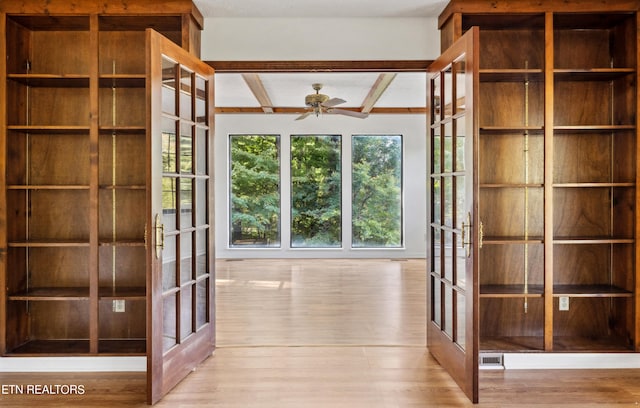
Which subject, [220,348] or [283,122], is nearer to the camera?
[220,348]

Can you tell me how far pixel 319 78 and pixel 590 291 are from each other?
4.42 metres

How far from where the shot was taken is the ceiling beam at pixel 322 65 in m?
3.51

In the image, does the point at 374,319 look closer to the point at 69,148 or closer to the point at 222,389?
the point at 222,389

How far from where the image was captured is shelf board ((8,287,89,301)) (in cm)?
311

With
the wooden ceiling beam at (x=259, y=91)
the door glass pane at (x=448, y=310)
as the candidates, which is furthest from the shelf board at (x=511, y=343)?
the wooden ceiling beam at (x=259, y=91)

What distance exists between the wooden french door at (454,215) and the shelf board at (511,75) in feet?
1.10

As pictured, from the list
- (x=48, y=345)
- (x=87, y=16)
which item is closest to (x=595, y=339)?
(x=48, y=345)

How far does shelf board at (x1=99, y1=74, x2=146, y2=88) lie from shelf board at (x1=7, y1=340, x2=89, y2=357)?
190 centimetres

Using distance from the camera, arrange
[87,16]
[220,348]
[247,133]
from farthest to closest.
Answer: [247,133], [220,348], [87,16]

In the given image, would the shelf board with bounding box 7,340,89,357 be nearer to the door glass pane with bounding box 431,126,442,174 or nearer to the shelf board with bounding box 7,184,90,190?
the shelf board with bounding box 7,184,90,190

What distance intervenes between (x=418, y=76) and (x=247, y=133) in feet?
12.8

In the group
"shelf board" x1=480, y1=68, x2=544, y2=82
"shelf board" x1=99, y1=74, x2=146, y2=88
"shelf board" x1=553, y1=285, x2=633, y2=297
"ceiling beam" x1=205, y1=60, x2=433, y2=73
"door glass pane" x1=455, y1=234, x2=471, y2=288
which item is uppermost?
"ceiling beam" x1=205, y1=60, x2=433, y2=73

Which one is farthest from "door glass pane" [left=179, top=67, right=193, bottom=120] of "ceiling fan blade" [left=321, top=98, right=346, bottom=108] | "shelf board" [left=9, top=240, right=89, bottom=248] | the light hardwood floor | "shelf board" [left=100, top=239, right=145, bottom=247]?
"ceiling fan blade" [left=321, top=98, right=346, bottom=108]

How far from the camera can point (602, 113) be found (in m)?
3.45
